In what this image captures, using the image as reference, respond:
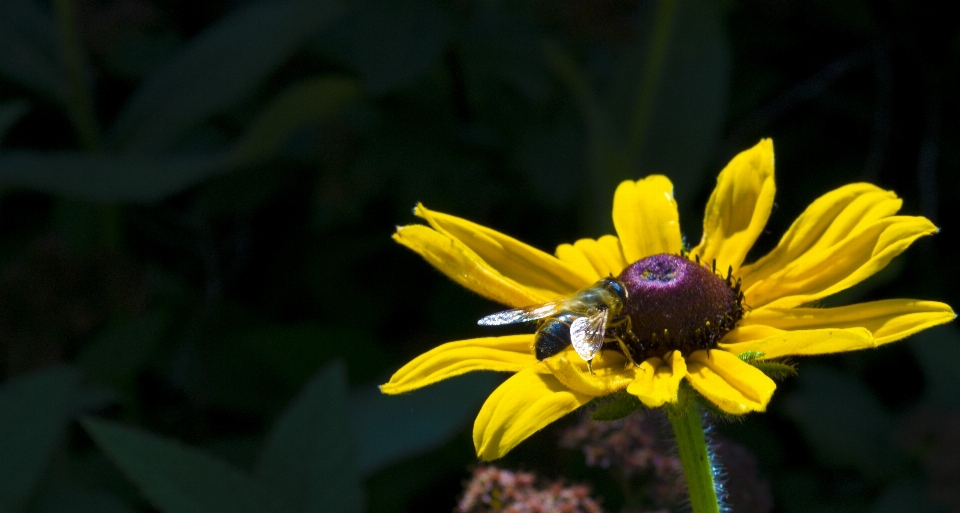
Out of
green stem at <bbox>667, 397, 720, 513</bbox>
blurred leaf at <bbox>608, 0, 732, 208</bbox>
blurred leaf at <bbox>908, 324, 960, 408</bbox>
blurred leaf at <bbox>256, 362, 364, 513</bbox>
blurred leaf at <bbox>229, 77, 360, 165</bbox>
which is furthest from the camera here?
blurred leaf at <bbox>608, 0, 732, 208</bbox>

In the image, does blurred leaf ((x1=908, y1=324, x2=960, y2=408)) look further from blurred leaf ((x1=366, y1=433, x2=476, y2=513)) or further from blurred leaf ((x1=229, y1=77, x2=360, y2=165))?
blurred leaf ((x1=229, y1=77, x2=360, y2=165))

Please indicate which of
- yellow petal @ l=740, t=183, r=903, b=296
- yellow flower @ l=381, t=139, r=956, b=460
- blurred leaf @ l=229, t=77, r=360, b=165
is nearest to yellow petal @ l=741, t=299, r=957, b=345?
yellow flower @ l=381, t=139, r=956, b=460

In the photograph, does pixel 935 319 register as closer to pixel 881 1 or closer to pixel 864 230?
pixel 864 230

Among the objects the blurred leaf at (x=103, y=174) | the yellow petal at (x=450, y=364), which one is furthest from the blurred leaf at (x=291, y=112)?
the yellow petal at (x=450, y=364)

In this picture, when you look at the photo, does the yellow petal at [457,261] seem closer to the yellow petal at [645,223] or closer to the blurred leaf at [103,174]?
the yellow petal at [645,223]

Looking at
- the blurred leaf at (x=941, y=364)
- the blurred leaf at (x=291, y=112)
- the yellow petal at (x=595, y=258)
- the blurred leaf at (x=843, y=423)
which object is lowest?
the yellow petal at (x=595, y=258)

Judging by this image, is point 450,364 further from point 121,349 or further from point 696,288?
point 121,349

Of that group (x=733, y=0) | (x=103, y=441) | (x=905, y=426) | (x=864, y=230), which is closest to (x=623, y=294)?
(x=864, y=230)
